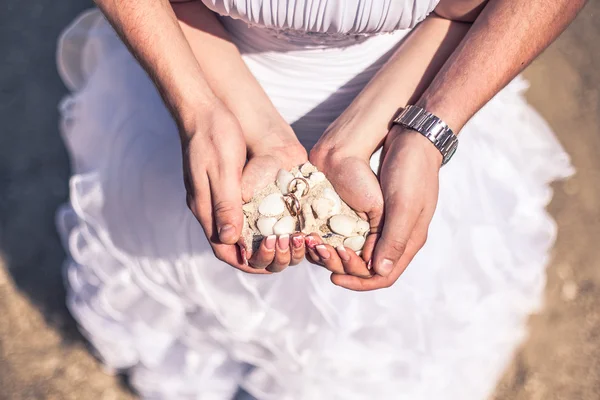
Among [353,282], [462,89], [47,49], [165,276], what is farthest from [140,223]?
[47,49]

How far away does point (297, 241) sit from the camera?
2.84 ft

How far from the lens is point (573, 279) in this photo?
1.72 metres

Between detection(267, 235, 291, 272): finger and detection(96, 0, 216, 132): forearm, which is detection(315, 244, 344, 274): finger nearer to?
detection(267, 235, 291, 272): finger

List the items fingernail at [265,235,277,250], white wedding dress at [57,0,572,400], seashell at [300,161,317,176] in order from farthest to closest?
white wedding dress at [57,0,572,400], seashell at [300,161,317,176], fingernail at [265,235,277,250]

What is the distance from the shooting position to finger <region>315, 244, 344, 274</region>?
875 millimetres

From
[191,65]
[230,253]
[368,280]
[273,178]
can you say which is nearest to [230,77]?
[191,65]

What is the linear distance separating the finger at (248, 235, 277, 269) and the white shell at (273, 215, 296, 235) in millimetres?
29

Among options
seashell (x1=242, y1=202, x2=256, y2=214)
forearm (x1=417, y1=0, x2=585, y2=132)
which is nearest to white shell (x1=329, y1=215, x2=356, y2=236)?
seashell (x1=242, y1=202, x2=256, y2=214)

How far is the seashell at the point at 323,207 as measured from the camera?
915mm

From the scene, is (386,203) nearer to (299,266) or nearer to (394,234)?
(394,234)

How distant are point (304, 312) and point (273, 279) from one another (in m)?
0.09

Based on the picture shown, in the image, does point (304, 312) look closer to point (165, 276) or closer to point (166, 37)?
point (165, 276)

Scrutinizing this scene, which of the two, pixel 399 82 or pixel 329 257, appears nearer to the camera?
pixel 329 257

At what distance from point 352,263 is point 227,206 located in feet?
0.66
